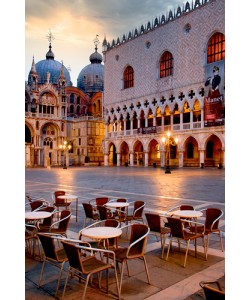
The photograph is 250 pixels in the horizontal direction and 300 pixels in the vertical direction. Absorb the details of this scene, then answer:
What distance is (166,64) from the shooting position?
123 ft

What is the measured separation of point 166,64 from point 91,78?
29.3m

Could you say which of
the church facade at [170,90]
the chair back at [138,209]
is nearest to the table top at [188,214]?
the chair back at [138,209]

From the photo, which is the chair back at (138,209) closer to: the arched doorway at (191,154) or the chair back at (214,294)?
the chair back at (214,294)

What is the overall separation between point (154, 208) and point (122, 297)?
220 inches

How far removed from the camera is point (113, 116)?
44500 millimetres

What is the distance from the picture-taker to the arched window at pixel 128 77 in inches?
1668

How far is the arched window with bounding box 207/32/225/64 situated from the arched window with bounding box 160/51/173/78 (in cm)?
545

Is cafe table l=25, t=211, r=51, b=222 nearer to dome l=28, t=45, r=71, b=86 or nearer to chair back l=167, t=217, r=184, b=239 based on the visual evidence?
chair back l=167, t=217, r=184, b=239

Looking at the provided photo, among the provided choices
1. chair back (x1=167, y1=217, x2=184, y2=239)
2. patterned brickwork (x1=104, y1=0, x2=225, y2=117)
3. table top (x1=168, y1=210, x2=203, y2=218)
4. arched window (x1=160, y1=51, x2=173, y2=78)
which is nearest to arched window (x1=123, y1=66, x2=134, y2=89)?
patterned brickwork (x1=104, y1=0, x2=225, y2=117)

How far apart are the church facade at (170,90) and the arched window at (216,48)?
0.04m

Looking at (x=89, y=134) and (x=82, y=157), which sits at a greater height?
(x=89, y=134)
